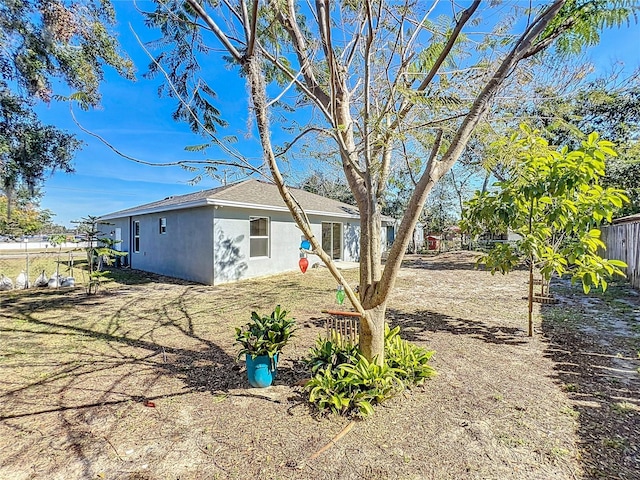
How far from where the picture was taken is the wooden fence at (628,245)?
27.9ft

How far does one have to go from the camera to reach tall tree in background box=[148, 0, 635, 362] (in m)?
2.76

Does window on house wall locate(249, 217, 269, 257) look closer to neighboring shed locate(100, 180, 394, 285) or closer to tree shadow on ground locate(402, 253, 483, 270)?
neighboring shed locate(100, 180, 394, 285)

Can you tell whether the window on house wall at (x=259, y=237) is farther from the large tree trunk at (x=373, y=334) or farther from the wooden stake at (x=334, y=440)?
the wooden stake at (x=334, y=440)

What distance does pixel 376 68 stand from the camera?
3871mm

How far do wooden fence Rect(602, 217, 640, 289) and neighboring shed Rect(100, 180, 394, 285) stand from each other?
972 centimetres

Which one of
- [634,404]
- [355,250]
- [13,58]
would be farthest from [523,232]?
[355,250]

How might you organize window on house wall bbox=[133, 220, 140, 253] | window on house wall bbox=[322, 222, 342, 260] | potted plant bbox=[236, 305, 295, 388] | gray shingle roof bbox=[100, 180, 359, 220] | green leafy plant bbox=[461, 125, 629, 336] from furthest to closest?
window on house wall bbox=[322, 222, 342, 260] → window on house wall bbox=[133, 220, 140, 253] → gray shingle roof bbox=[100, 180, 359, 220] → green leafy plant bbox=[461, 125, 629, 336] → potted plant bbox=[236, 305, 295, 388]

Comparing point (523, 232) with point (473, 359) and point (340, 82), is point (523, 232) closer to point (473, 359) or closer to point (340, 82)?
point (473, 359)

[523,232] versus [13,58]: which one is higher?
[13,58]

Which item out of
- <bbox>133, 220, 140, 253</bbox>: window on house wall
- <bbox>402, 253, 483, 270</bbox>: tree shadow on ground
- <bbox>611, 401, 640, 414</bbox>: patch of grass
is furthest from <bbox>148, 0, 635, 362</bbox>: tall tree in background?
<bbox>133, 220, 140, 253</bbox>: window on house wall

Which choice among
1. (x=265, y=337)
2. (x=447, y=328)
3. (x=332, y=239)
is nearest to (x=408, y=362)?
(x=265, y=337)

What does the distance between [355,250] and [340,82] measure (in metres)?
13.2

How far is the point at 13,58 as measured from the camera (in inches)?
204

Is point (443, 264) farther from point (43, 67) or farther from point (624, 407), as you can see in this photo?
point (43, 67)
